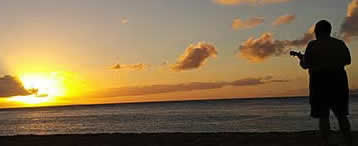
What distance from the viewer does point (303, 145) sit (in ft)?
33.2

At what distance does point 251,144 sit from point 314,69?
344cm

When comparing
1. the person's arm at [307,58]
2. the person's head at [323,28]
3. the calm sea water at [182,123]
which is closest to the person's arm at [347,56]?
the person's head at [323,28]

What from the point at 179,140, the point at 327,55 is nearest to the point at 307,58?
the point at 327,55

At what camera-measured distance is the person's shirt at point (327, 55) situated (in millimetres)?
7617

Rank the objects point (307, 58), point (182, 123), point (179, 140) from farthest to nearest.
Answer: point (182, 123), point (179, 140), point (307, 58)

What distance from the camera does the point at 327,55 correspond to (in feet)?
25.0

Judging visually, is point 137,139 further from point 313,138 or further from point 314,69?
point 314,69

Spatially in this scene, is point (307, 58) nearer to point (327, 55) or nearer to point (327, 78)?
point (327, 55)

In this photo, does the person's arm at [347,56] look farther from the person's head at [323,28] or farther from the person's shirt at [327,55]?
the person's head at [323,28]

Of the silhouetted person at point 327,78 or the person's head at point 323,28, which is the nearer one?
the silhouetted person at point 327,78

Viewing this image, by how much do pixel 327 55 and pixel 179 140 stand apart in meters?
5.21

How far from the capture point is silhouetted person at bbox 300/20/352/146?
299 inches

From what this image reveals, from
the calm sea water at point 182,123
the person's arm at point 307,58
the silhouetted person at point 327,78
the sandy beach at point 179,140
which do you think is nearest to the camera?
the silhouetted person at point 327,78

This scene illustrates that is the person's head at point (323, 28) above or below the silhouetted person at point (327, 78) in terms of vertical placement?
above
